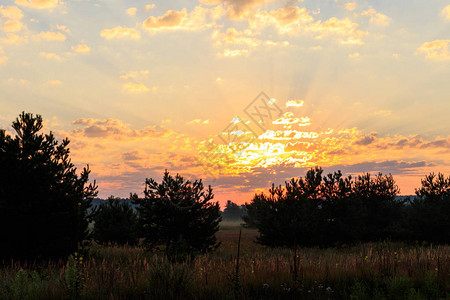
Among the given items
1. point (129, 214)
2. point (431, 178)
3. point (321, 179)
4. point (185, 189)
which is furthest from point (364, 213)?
point (129, 214)

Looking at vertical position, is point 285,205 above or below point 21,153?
below

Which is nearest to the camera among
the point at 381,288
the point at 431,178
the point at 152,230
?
the point at 381,288

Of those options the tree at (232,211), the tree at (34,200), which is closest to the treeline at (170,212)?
the tree at (34,200)

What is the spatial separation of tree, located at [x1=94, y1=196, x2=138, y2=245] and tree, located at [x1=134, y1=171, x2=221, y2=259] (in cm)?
521

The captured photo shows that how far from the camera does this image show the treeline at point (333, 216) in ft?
76.3

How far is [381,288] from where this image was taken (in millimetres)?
7121

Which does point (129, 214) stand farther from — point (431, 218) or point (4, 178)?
point (431, 218)

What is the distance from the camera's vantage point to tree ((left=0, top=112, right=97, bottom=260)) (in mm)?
11484

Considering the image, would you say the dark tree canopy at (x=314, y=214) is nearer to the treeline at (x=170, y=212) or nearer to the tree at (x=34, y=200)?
the treeline at (x=170, y=212)

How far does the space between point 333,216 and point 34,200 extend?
1915 centimetres

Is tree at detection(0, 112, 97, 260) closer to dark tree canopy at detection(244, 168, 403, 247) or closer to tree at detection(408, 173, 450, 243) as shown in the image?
dark tree canopy at detection(244, 168, 403, 247)

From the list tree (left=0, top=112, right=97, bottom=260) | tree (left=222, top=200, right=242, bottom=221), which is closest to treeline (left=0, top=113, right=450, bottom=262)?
tree (left=0, top=112, right=97, bottom=260)

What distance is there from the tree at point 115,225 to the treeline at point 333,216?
29.7ft

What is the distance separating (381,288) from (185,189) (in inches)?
442
